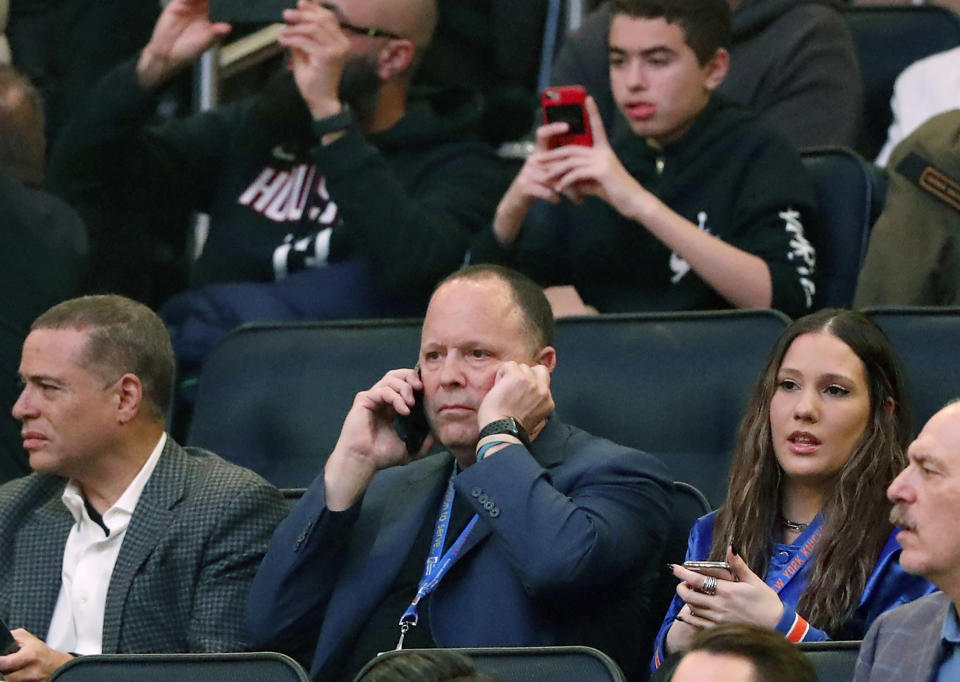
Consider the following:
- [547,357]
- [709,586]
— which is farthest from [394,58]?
[709,586]

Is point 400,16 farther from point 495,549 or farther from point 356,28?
point 495,549

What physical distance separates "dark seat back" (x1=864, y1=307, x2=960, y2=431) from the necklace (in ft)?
1.46

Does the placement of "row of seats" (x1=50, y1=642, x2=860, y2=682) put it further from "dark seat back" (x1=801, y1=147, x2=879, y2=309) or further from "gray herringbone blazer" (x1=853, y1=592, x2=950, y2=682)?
"dark seat back" (x1=801, y1=147, x2=879, y2=309)

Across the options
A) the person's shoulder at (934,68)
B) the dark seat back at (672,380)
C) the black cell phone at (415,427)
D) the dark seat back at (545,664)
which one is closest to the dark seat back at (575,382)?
the dark seat back at (672,380)

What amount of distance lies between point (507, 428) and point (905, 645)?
2.74ft

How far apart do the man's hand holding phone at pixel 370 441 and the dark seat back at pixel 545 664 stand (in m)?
0.75

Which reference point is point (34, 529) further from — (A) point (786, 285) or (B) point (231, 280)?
(A) point (786, 285)

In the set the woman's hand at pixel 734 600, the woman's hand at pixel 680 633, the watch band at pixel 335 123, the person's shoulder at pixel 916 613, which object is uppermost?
the watch band at pixel 335 123

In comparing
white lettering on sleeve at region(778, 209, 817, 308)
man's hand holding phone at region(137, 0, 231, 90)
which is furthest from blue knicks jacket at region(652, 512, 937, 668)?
man's hand holding phone at region(137, 0, 231, 90)

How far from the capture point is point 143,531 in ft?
11.2

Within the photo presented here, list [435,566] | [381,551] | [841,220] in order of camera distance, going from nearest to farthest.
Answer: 1. [435,566]
2. [381,551]
3. [841,220]

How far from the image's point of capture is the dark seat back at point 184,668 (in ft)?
8.62

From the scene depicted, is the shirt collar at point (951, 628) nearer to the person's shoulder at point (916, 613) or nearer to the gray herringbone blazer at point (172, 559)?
the person's shoulder at point (916, 613)

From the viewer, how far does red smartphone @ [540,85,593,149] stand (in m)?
4.11
